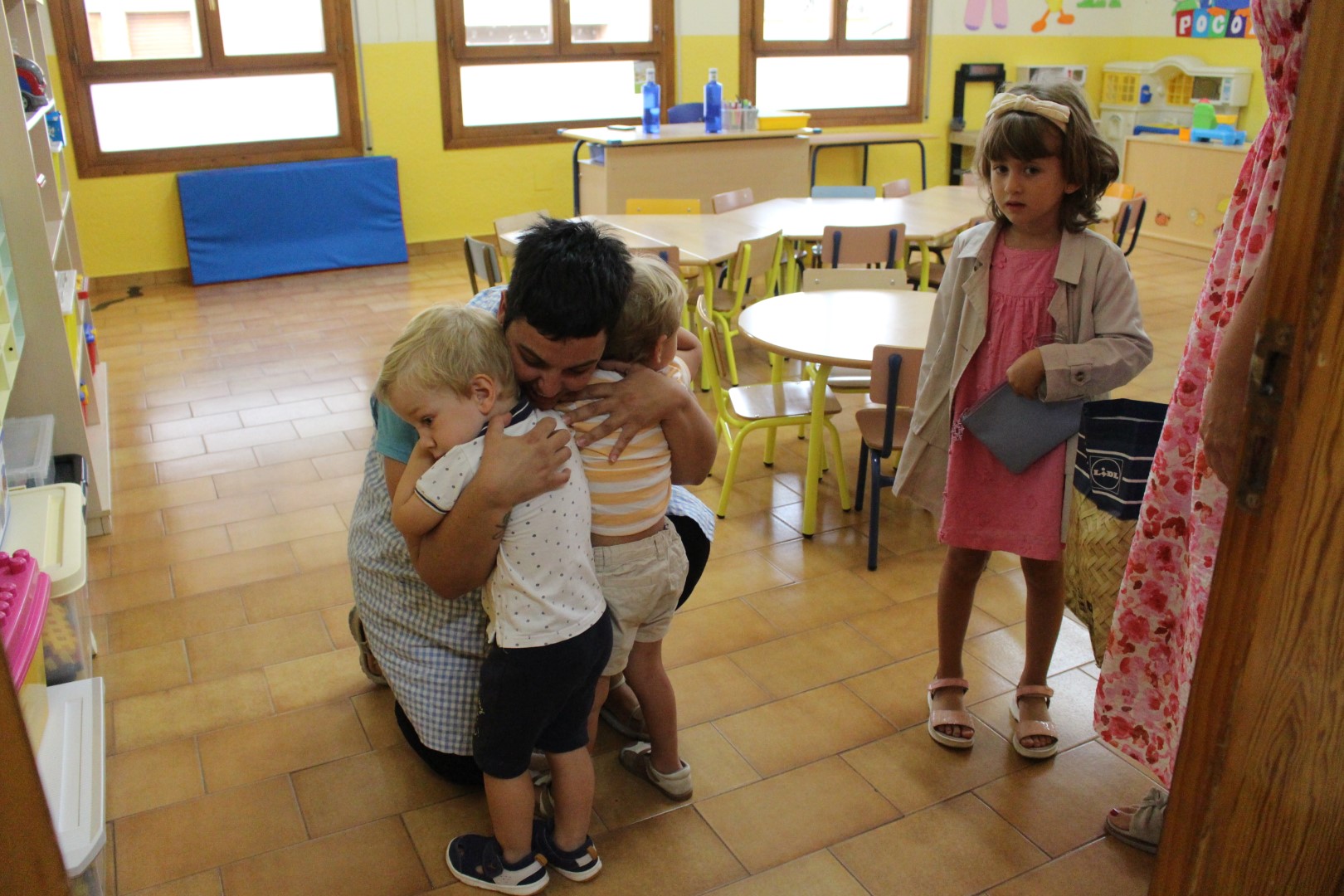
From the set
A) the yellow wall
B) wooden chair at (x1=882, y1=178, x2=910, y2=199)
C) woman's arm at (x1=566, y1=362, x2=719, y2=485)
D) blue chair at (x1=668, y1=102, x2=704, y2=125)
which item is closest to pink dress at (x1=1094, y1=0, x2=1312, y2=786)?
woman's arm at (x1=566, y1=362, x2=719, y2=485)

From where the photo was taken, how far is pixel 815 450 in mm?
3285

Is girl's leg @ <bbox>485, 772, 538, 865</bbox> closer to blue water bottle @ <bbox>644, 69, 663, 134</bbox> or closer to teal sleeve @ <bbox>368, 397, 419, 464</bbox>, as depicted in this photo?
teal sleeve @ <bbox>368, 397, 419, 464</bbox>

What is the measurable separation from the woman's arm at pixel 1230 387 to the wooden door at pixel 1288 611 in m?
0.30

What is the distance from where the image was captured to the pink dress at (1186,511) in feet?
4.14

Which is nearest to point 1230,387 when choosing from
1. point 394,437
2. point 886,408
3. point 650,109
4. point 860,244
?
point 394,437

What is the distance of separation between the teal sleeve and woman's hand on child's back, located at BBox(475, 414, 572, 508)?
8.5 inches

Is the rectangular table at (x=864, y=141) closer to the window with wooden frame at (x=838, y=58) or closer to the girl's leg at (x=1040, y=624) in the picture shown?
the window with wooden frame at (x=838, y=58)

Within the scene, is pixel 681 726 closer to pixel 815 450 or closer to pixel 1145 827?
pixel 1145 827

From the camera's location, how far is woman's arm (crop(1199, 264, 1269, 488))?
3.92ft

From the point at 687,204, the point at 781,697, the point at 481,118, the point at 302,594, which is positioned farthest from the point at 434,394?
the point at 481,118

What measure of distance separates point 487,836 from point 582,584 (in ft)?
1.94

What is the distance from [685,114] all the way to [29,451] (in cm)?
519

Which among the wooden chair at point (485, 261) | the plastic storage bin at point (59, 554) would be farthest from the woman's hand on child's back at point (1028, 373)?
the wooden chair at point (485, 261)

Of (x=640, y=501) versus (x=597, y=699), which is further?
(x=597, y=699)
